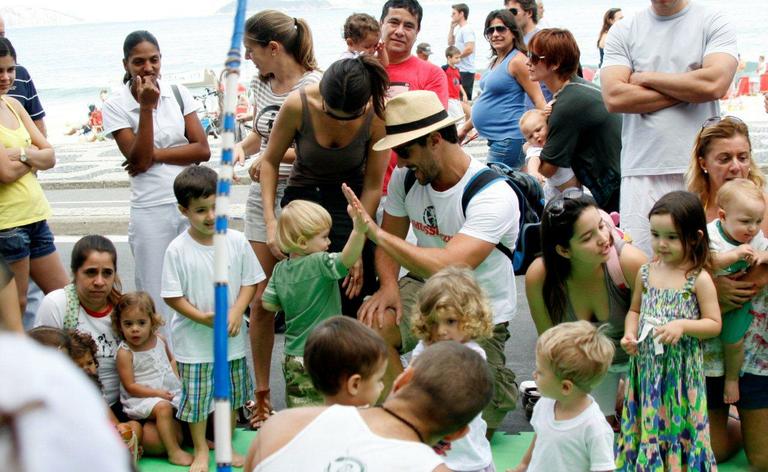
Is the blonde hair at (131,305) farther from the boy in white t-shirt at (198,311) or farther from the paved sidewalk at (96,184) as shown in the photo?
the paved sidewalk at (96,184)

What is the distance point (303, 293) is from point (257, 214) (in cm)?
84

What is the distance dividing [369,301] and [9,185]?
83.0 inches

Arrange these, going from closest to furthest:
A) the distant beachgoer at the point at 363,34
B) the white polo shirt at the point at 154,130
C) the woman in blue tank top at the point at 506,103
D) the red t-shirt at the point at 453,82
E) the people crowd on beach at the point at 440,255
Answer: the people crowd on beach at the point at 440,255 → the white polo shirt at the point at 154,130 → the distant beachgoer at the point at 363,34 → the woman in blue tank top at the point at 506,103 → the red t-shirt at the point at 453,82

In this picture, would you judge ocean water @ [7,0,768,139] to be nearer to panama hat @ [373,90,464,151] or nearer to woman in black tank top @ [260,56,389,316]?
woman in black tank top @ [260,56,389,316]

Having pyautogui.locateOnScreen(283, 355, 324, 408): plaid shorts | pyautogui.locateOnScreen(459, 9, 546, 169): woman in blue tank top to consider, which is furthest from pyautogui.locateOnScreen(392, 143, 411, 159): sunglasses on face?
pyautogui.locateOnScreen(459, 9, 546, 169): woman in blue tank top

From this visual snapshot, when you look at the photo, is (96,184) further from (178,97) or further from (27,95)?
(178,97)

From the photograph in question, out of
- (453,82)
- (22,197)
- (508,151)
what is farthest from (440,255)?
(453,82)

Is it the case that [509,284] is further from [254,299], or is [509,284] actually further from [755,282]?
[254,299]

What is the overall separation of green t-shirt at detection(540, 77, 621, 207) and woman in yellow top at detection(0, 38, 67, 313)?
272cm

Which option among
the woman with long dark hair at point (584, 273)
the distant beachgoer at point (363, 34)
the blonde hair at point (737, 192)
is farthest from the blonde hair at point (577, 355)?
the distant beachgoer at point (363, 34)

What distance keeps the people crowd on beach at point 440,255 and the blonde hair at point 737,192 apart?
1 cm

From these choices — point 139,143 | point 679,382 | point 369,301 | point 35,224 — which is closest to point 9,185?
point 35,224

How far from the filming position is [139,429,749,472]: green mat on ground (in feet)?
15.1

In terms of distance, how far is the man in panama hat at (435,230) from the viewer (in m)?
4.45
